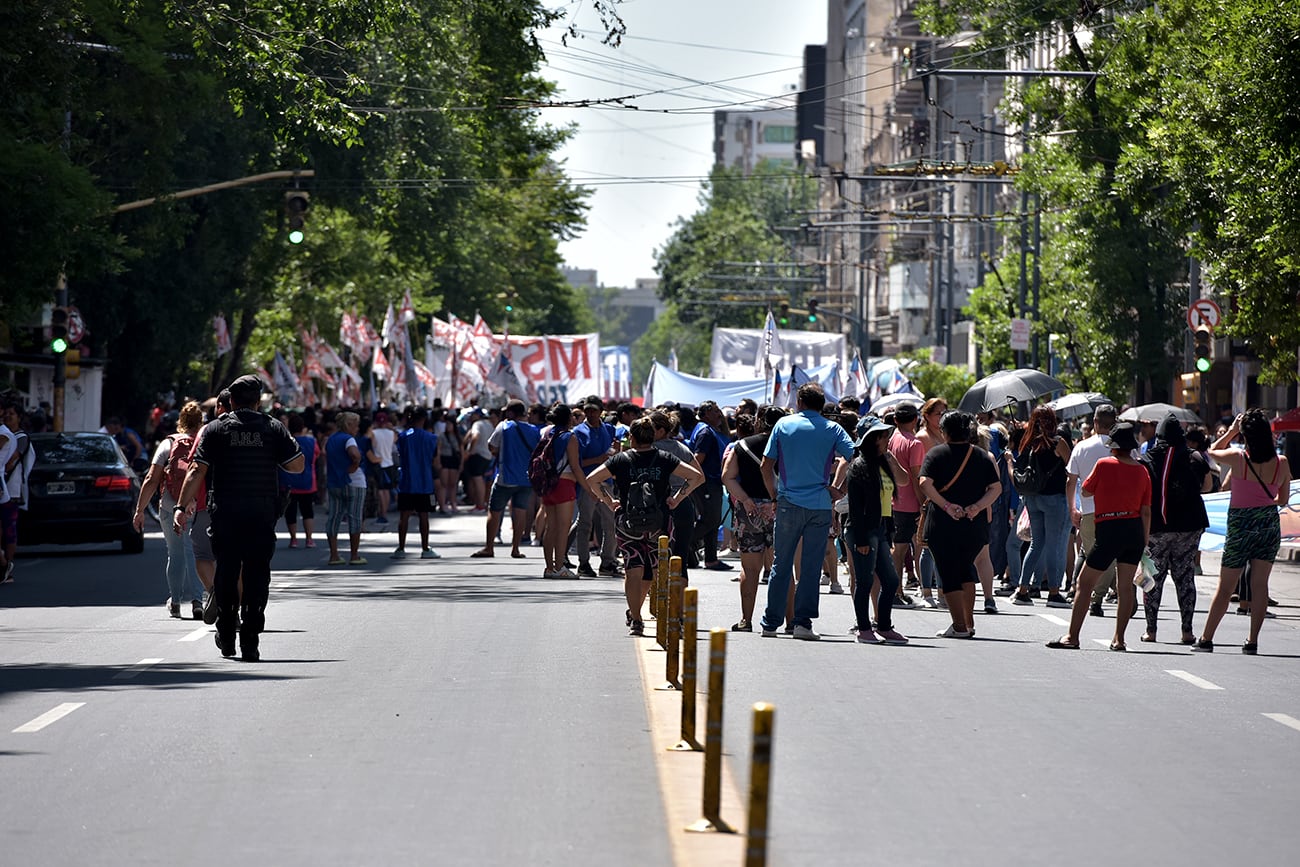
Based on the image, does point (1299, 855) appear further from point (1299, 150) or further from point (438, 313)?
point (438, 313)

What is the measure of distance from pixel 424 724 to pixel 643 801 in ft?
7.93

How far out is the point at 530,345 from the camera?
183 feet

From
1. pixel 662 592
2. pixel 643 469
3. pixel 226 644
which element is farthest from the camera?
pixel 643 469

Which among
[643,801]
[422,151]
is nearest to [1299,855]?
[643,801]

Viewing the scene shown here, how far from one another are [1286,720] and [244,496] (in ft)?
20.9

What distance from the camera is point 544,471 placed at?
22.7m

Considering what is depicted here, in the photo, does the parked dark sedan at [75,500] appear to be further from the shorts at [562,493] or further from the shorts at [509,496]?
the shorts at [562,493]

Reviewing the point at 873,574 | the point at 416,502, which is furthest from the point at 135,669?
the point at 416,502

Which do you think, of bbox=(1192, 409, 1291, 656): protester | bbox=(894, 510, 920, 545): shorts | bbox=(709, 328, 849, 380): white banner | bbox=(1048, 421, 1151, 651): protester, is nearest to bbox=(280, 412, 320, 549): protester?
bbox=(894, 510, 920, 545): shorts

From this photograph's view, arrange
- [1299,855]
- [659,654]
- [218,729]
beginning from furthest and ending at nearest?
[659,654]
[218,729]
[1299,855]

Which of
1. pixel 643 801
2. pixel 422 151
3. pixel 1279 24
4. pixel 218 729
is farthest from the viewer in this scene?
pixel 422 151

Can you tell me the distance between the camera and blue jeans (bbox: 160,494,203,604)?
1719 centimetres

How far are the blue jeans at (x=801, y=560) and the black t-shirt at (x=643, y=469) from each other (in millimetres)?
815

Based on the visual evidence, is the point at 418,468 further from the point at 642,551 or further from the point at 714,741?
the point at 714,741
